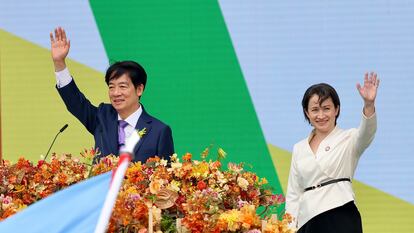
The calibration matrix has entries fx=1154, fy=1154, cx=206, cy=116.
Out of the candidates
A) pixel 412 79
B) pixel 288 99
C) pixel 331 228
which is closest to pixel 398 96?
pixel 412 79

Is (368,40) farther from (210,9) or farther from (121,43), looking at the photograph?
(121,43)

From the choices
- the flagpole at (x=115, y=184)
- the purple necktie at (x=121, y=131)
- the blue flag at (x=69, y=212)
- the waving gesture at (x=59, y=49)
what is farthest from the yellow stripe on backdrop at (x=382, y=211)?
the flagpole at (x=115, y=184)

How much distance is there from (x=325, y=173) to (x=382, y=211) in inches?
54.8

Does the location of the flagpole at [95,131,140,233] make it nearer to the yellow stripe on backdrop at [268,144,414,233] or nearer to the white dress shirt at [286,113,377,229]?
the white dress shirt at [286,113,377,229]

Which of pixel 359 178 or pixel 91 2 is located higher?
pixel 91 2

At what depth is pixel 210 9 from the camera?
21.0 feet

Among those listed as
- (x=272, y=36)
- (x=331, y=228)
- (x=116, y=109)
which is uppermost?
(x=272, y=36)

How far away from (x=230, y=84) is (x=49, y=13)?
1107mm

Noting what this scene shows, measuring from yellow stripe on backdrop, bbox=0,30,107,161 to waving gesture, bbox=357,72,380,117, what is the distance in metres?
2.05

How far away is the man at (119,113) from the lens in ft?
15.7

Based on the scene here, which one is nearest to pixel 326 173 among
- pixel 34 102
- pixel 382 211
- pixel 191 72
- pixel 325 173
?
pixel 325 173

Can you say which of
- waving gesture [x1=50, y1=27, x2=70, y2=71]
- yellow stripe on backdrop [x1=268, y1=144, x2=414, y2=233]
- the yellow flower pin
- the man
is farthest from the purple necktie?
yellow stripe on backdrop [x1=268, y1=144, x2=414, y2=233]

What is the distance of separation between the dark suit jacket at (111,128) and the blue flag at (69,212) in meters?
2.29

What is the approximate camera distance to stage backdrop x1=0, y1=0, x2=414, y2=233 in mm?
6195
